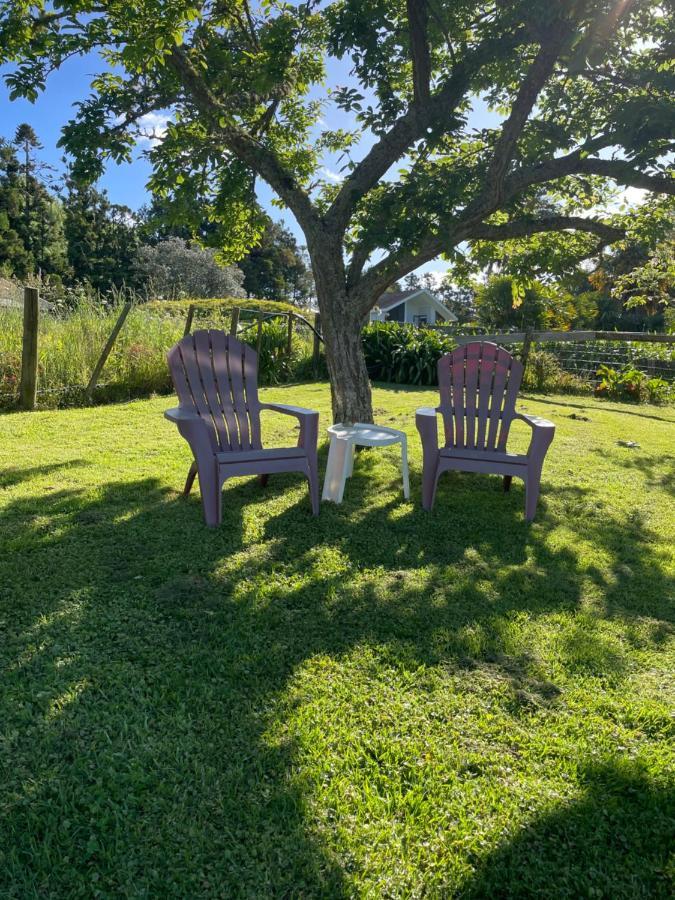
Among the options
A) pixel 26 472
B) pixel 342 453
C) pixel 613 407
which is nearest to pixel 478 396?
→ pixel 342 453

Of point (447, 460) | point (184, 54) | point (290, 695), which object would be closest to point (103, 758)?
point (290, 695)

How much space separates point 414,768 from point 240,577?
137 centimetres

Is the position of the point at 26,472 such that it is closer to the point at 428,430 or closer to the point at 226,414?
the point at 226,414

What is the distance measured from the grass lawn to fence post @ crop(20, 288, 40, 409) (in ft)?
11.2

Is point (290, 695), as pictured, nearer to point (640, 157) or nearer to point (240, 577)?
point (240, 577)

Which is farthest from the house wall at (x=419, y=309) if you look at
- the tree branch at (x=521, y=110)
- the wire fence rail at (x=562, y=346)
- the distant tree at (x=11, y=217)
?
the tree branch at (x=521, y=110)

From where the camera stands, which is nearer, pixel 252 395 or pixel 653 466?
pixel 252 395

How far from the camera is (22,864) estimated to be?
50.4 inches

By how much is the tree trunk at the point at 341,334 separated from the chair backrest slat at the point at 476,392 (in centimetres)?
92

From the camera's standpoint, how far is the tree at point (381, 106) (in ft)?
13.4

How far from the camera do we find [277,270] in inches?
1560

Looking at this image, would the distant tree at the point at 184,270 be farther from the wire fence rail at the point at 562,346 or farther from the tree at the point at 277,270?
the wire fence rail at the point at 562,346

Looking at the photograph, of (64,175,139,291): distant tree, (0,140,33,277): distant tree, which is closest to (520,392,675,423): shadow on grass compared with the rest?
(0,140,33,277): distant tree

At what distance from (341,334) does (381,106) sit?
2027 mm
